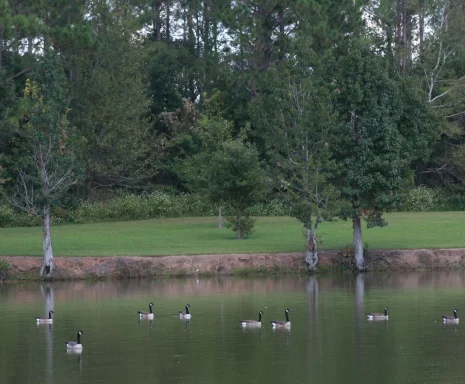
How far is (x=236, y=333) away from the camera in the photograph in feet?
117

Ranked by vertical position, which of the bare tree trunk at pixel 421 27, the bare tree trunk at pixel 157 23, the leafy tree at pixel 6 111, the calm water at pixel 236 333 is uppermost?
the bare tree trunk at pixel 157 23

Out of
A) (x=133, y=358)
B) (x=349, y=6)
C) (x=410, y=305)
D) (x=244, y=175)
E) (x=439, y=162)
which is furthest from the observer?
(x=439, y=162)

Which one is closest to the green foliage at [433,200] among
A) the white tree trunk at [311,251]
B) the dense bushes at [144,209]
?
the dense bushes at [144,209]

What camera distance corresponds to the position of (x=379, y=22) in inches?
3686

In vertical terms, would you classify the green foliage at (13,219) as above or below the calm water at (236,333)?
above

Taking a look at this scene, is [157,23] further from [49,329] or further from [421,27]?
[49,329]

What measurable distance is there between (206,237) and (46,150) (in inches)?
621

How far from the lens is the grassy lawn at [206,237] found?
5666 cm

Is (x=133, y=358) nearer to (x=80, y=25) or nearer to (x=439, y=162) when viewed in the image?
(x=80, y=25)

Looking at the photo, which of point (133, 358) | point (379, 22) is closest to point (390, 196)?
point (133, 358)

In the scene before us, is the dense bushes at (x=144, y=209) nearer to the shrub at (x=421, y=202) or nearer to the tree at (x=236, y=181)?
the shrub at (x=421, y=202)

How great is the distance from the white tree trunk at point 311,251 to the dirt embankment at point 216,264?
51cm

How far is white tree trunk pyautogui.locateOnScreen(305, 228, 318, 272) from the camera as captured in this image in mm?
53531

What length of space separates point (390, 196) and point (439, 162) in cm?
3841
